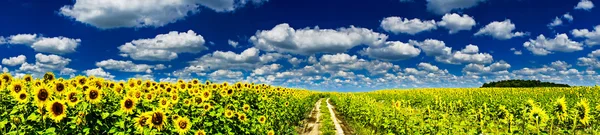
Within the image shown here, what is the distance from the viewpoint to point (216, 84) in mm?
12125

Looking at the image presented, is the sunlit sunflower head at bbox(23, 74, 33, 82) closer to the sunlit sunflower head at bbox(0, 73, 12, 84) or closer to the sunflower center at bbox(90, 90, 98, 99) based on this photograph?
the sunlit sunflower head at bbox(0, 73, 12, 84)

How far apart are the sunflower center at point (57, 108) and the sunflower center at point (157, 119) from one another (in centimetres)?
147

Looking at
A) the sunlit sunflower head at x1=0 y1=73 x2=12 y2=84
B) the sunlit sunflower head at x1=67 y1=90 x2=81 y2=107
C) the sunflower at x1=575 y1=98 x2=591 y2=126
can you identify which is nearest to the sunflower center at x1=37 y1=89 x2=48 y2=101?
the sunlit sunflower head at x1=67 y1=90 x2=81 y2=107

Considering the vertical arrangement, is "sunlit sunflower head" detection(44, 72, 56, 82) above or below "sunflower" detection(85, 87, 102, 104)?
above

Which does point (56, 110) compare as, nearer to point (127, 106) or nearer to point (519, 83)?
point (127, 106)

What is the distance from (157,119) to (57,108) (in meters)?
1.57

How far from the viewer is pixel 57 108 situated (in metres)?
5.53

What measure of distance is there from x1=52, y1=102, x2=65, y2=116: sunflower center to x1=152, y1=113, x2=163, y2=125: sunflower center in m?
1.47

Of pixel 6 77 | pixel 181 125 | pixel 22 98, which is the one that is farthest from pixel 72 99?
pixel 6 77

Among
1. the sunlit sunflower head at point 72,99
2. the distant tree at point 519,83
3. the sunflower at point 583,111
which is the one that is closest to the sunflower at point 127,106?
the sunlit sunflower head at point 72,99

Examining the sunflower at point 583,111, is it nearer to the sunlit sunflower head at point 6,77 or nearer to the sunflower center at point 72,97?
the sunflower center at point 72,97

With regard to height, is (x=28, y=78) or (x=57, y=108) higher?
(x=28, y=78)

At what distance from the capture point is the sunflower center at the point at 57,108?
5504mm

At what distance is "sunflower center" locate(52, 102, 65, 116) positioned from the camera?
5504 mm
